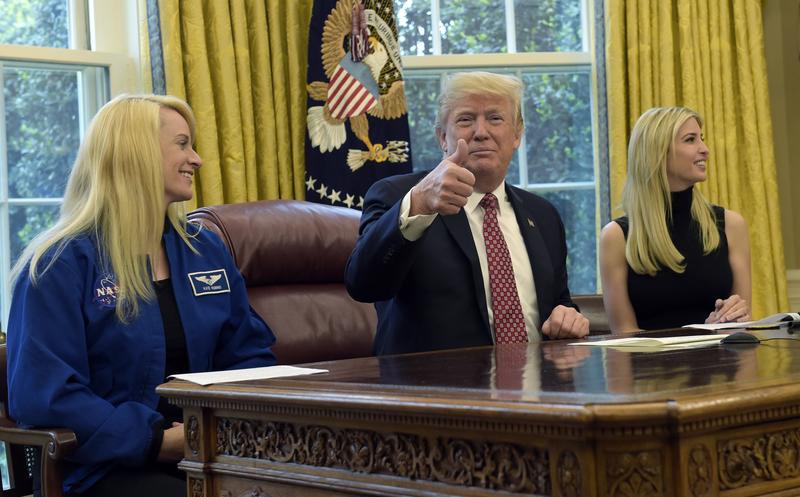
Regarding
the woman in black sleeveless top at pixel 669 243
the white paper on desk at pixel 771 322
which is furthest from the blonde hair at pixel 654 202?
the white paper on desk at pixel 771 322

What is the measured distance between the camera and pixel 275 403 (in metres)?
1.47

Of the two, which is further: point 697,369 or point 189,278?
point 189,278

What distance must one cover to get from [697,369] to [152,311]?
134 centimetres

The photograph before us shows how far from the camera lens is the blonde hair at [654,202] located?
3201 millimetres

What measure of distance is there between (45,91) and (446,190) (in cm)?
229

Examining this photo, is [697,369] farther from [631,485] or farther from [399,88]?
[399,88]

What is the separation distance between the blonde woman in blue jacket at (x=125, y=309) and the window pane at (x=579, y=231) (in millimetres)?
2168

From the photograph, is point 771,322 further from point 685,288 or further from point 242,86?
point 242,86

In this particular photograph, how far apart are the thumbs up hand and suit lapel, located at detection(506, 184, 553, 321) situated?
55 cm

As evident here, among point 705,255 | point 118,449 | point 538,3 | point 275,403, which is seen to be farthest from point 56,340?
point 538,3

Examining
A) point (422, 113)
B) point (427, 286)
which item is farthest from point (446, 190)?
point (422, 113)

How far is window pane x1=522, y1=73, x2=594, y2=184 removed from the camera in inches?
177

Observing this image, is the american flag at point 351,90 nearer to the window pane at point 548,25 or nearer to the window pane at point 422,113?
the window pane at point 422,113

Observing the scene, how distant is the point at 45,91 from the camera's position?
3.75 meters
